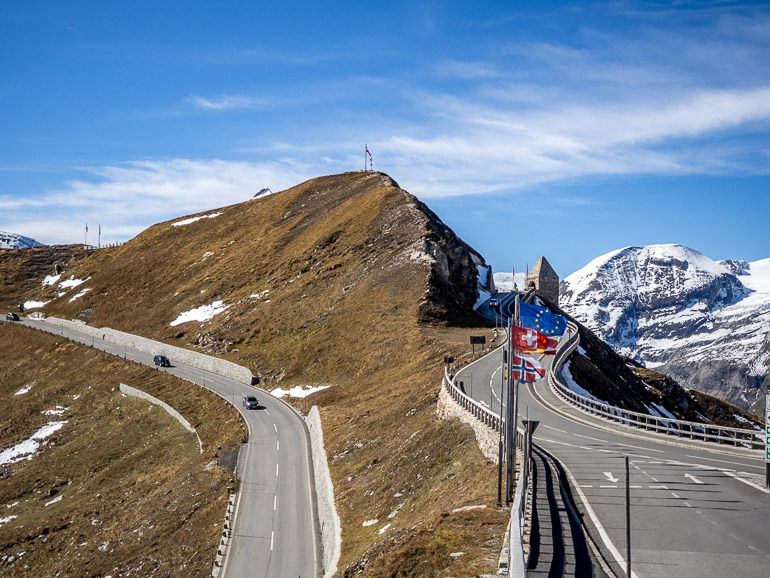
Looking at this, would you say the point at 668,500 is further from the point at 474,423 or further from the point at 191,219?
the point at 191,219

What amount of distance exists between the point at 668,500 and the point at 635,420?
32.5 m

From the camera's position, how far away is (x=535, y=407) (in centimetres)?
4509

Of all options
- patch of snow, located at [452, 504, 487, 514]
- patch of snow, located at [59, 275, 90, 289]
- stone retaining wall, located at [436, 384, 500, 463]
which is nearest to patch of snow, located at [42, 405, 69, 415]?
stone retaining wall, located at [436, 384, 500, 463]

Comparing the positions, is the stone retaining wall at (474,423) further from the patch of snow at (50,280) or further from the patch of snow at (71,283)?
the patch of snow at (50,280)

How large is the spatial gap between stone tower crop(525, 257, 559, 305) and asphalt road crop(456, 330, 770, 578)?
3168 inches

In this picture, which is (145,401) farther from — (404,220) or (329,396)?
(404,220)

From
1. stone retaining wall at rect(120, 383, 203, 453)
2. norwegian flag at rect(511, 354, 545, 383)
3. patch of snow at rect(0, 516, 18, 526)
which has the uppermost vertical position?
norwegian flag at rect(511, 354, 545, 383)

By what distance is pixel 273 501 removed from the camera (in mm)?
40219

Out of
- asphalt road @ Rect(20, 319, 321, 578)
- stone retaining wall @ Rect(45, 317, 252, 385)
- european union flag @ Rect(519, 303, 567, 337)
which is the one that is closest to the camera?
european union flag @ Rect(519, 303, 567, 337)

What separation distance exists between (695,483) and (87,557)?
105ft

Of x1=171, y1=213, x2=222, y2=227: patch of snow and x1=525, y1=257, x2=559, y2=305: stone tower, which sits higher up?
x1=171, y1=213, x2=222, y2=227: patch of snow

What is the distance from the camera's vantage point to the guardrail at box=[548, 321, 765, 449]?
3044 cm

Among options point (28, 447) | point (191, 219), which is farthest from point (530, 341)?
point (191, 219)

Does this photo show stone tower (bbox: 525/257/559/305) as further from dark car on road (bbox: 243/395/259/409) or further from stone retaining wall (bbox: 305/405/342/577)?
stone retaining wall (bbox: 305/405/342/577)
